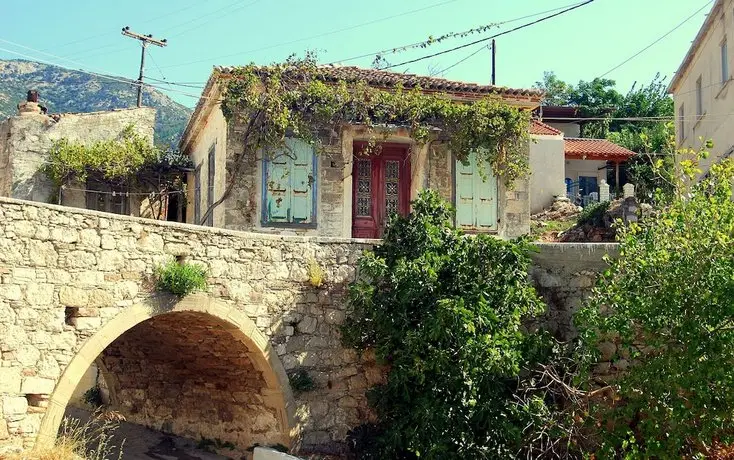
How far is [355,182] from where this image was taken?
53.0 ft

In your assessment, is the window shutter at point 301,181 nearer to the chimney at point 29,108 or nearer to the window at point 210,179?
the window at point 210,179

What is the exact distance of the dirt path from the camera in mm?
14695

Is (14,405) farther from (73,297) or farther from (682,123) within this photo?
(682,123)

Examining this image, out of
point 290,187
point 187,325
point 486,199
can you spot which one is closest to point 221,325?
point 187,325

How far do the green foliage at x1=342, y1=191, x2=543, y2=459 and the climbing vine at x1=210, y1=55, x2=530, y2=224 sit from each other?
3.41 metres

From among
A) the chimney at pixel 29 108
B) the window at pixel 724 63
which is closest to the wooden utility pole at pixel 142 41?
the chimney at pixel 29 108

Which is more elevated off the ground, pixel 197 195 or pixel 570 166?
pixel 570 166

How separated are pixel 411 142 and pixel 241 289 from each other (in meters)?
5.50

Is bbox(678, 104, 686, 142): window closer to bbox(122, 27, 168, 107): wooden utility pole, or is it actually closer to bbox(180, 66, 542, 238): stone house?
bbox(180, 66, 542, 238): stone house

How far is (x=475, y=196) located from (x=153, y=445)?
7637 mm

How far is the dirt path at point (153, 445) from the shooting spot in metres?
14.7

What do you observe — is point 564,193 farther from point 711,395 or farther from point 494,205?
point 711,395

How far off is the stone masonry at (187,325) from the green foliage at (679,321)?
6.66ft

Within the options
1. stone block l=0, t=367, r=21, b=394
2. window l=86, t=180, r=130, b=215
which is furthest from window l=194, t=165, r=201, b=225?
stone block l=0, t=367, r=21, b=394
